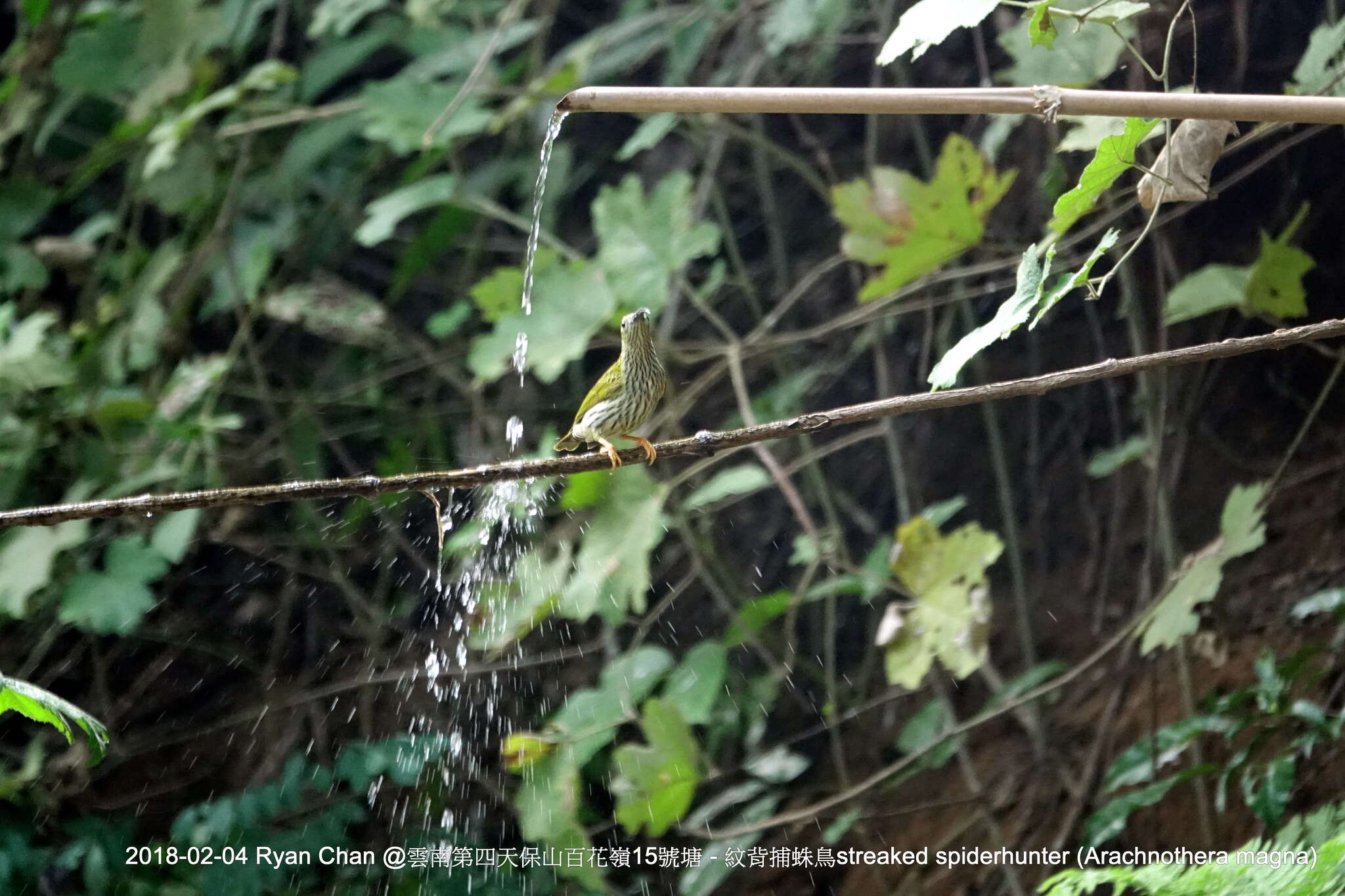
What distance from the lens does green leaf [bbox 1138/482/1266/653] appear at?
235cm

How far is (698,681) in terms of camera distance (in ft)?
10.1

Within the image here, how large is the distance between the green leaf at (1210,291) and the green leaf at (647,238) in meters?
1.09

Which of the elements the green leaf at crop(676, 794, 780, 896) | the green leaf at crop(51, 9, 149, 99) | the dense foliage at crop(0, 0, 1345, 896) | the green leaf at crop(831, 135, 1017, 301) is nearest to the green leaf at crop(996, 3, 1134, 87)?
the dense foliage at crop(0, 0, 1345, 896)

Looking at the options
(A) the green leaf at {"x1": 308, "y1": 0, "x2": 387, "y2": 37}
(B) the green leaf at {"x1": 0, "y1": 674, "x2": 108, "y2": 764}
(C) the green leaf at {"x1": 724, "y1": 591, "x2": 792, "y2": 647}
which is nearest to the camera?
(B) the green leaf at {"x1": 0, "y1": 674, "x2": 108, "y2": 764}

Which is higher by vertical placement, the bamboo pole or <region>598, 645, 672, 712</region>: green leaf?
the bamboo pole

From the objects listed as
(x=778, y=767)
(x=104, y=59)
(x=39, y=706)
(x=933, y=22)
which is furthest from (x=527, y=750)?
(x=104, y=59)

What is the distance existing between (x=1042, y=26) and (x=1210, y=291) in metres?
1.24

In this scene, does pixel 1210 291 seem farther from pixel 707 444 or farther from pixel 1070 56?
pixel 707 444

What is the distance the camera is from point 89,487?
11.5 feet

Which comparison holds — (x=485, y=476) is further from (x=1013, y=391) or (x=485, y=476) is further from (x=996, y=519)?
(x=996, y=519)

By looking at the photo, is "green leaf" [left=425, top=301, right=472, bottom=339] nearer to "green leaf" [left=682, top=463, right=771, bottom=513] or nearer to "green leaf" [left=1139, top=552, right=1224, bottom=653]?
"green leaf" [left=682, top=463, right=771, bottom=513]

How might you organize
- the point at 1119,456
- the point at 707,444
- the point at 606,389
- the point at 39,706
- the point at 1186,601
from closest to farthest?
the point at 39,706
the point at 707,444
the point at 1186,601
the point at 606,389
the point at 1119,456

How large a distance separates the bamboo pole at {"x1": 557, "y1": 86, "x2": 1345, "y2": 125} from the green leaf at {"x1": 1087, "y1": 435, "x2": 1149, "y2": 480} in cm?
197

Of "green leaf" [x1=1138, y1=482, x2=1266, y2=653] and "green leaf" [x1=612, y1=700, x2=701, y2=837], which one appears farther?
"green leaf" [x1=612, y1=700, x2=701, y2=837]
